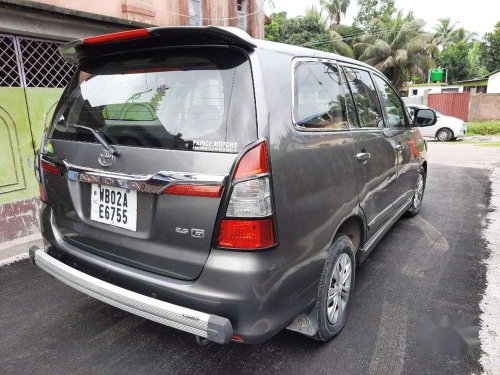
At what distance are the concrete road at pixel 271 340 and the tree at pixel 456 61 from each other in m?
44.5

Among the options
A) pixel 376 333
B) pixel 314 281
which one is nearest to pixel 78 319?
pixel 314 281

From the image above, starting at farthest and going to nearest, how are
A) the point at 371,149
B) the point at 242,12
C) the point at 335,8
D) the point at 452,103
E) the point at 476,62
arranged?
the point at 476,62
the point at 335,8
the point at 452,103
the point at 242,12
the point at 371,149

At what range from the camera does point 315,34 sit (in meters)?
30.6

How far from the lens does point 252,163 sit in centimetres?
181

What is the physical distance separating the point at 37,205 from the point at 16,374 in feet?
Answer: 9.28

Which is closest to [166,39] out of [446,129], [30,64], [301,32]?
[30,64]

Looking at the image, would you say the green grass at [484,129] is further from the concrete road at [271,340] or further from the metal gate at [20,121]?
the metal gate at [20,121]

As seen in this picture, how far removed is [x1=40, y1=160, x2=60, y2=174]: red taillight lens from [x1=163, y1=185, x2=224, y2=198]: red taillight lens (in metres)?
0.97

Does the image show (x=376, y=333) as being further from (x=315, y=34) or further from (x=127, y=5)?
(x=315, y=34)

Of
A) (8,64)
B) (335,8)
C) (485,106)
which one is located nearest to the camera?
(8,64)

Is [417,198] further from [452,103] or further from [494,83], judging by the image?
[494,83]

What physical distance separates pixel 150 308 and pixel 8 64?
409 centimetres

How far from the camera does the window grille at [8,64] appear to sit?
450 cm

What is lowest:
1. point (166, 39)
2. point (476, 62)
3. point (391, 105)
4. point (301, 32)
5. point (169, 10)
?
point (391, 105)
